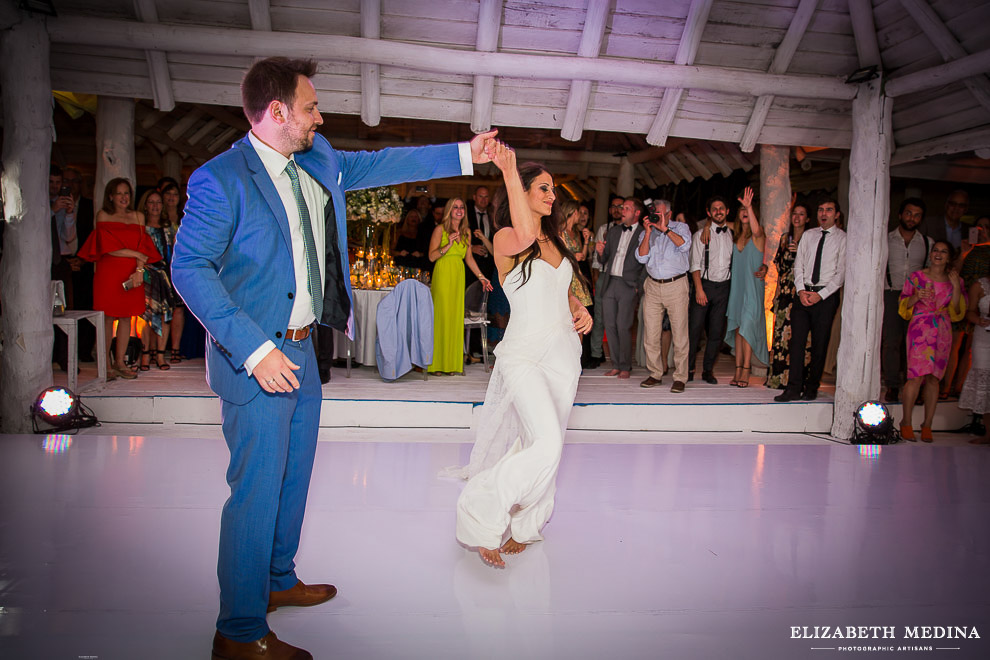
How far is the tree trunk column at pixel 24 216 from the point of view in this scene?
5.00m

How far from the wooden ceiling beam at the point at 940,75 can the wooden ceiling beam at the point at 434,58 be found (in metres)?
0.33

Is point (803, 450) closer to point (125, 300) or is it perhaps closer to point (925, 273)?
point (925, 273)

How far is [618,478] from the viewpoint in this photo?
4562 millimetres

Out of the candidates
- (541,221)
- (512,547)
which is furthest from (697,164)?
(512,547)

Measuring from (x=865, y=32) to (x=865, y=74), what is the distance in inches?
11.6

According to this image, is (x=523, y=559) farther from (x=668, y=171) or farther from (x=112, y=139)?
(x=668, y=171)

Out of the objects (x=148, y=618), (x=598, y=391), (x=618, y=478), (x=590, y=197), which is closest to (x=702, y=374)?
(x=598, y=391)

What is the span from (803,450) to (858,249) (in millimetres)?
1611

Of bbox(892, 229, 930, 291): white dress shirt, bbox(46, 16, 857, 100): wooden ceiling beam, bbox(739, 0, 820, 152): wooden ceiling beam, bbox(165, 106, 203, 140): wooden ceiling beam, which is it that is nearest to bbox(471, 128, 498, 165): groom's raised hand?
bbox(46, 16, 857, 100): wooden ceiling beam

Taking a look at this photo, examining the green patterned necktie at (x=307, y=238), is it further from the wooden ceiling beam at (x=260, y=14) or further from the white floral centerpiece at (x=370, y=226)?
the white floral centerpiece at (x=370, y=226)

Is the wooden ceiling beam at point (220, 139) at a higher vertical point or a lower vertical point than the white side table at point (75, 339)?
higher

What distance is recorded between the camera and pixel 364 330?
6902 millimetres

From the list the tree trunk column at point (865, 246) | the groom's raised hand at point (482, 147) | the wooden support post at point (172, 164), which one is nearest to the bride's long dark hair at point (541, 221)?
the groom's raised hand at point (482, 147)

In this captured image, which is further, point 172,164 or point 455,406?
point 172,164
